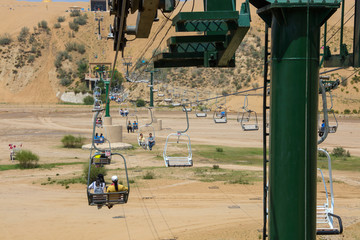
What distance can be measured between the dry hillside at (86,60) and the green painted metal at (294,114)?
2673 inches

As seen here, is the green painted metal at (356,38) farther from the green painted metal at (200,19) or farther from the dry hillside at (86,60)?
the dry hillside at (86,60)

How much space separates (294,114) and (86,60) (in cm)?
10014

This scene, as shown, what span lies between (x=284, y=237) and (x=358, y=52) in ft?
8.21

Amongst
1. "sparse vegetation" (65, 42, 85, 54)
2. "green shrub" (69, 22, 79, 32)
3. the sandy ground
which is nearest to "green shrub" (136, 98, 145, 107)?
"sparse vegetation" (65, 42, 85, 54)

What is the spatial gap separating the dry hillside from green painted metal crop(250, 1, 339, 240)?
67.9 m

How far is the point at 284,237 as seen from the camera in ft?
20.2

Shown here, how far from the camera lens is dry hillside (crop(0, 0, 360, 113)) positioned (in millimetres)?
87062

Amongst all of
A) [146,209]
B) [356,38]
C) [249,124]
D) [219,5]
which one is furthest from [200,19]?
[249,124]

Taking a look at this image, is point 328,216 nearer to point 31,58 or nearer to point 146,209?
point 146,209

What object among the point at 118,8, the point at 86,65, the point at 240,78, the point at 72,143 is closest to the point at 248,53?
the point at 240,78

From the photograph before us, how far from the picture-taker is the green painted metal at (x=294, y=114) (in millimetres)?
5988

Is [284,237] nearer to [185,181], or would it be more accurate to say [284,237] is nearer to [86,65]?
[185,181]

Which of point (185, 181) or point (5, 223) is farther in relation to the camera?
point (185, 181)

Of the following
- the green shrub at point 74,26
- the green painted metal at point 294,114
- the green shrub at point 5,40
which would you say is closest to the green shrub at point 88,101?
the green shrub at point 5,40
